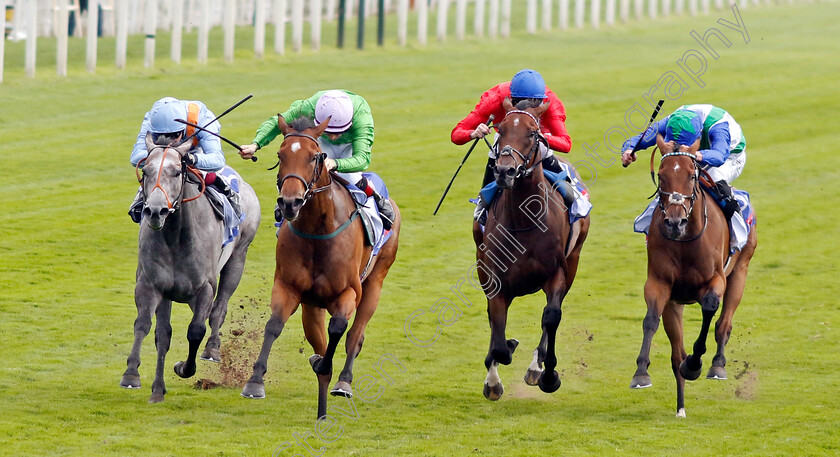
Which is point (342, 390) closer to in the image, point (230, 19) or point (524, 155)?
point (524, 155)

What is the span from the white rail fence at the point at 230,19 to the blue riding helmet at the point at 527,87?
42.6 ft

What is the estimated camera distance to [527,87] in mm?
8617

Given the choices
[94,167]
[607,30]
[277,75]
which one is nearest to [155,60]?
[277,75]

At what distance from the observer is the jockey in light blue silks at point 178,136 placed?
845cm

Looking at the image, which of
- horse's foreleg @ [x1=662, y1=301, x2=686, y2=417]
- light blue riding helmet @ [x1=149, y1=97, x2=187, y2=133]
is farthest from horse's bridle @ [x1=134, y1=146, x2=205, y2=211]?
horse's foreleg @ [x1=662, y1=301, x2=686, y2=417]

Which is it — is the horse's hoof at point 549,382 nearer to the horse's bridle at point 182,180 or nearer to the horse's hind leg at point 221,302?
the horse's hind leg at point 221,302

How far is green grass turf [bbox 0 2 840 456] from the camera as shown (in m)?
8.21

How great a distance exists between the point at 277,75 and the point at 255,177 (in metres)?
6.48

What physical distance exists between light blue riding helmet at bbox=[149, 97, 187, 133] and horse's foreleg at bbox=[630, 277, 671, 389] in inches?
141

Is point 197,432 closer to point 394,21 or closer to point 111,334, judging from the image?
point 111,334

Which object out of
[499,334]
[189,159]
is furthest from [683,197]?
[189,159]

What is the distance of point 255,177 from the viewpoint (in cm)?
1673

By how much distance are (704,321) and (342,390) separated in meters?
2.64

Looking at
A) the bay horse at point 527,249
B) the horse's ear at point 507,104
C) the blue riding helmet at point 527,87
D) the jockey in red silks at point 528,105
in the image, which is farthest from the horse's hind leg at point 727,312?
the horse's ear at point 507,104
